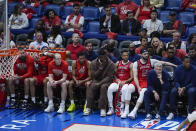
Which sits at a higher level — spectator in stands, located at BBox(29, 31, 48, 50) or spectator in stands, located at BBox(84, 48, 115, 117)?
spectator in stands, located at BBox(29, 31, 48, 50)

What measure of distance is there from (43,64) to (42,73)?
24 cm

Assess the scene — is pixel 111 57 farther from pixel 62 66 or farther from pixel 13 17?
pixel 13 17

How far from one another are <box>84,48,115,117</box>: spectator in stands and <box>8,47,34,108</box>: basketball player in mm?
1568

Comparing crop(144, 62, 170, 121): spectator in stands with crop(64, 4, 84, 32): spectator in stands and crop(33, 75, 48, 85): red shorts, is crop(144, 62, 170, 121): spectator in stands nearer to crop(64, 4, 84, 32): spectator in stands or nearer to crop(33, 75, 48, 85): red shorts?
crop(33, 75, 48, 85): red shorts

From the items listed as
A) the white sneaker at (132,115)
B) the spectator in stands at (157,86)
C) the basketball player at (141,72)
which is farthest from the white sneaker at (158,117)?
the basketball player at (141,72)

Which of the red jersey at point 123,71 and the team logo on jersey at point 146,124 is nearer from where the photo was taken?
the team logo on jersey at point 146,124

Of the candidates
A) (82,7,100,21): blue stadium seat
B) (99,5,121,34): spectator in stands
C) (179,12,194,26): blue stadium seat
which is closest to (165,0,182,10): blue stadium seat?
Answer: (179,12,194,26): blue stadium seat

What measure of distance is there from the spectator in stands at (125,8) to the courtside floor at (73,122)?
12.5 feet

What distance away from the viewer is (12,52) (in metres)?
8.91

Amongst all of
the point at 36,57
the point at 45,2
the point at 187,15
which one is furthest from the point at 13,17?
the point at 187,15

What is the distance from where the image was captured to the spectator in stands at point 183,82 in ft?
29.2

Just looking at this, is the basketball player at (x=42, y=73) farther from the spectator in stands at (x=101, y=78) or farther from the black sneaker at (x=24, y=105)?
the spectator in stands at (x=101, y=78)

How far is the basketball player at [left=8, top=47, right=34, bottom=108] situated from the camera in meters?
10.1

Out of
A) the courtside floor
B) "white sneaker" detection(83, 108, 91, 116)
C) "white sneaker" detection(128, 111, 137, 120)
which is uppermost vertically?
"white sneaker" detection(128, 111, 137, 120)
